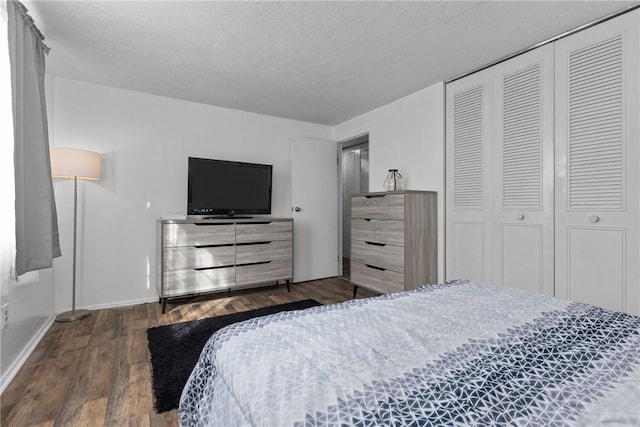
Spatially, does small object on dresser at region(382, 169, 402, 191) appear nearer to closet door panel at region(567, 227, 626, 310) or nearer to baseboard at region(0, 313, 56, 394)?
closet door panel at region(567, 227, 626, 310)

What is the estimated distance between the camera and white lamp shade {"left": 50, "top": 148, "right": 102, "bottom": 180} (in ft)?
8.81

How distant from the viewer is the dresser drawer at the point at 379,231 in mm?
3006

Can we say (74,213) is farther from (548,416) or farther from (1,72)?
(548,416)

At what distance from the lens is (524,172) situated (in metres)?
2.54

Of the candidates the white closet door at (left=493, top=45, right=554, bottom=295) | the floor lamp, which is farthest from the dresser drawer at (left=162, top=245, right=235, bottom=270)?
the white closet door at (left=493, top=45, right=554, bottom=295)

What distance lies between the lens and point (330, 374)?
0.74 meters

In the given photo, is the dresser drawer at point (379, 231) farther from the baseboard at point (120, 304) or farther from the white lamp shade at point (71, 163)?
the white lamp shade at point (71, 163)

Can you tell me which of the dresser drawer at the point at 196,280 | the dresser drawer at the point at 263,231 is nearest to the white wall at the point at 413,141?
the dresser drawer at the point at 263,231

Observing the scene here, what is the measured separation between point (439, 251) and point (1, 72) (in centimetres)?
349

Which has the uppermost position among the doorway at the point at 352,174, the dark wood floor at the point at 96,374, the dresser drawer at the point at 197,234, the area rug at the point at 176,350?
the doorway at the point at 352,174

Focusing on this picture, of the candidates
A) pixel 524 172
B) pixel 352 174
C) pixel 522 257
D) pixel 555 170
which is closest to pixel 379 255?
pixel 522 257

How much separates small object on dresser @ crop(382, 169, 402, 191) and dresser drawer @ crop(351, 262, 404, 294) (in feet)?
3.02

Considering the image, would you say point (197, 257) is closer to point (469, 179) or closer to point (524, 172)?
point (469, 179)

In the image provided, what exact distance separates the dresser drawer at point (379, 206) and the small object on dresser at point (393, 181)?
11.7 inches
